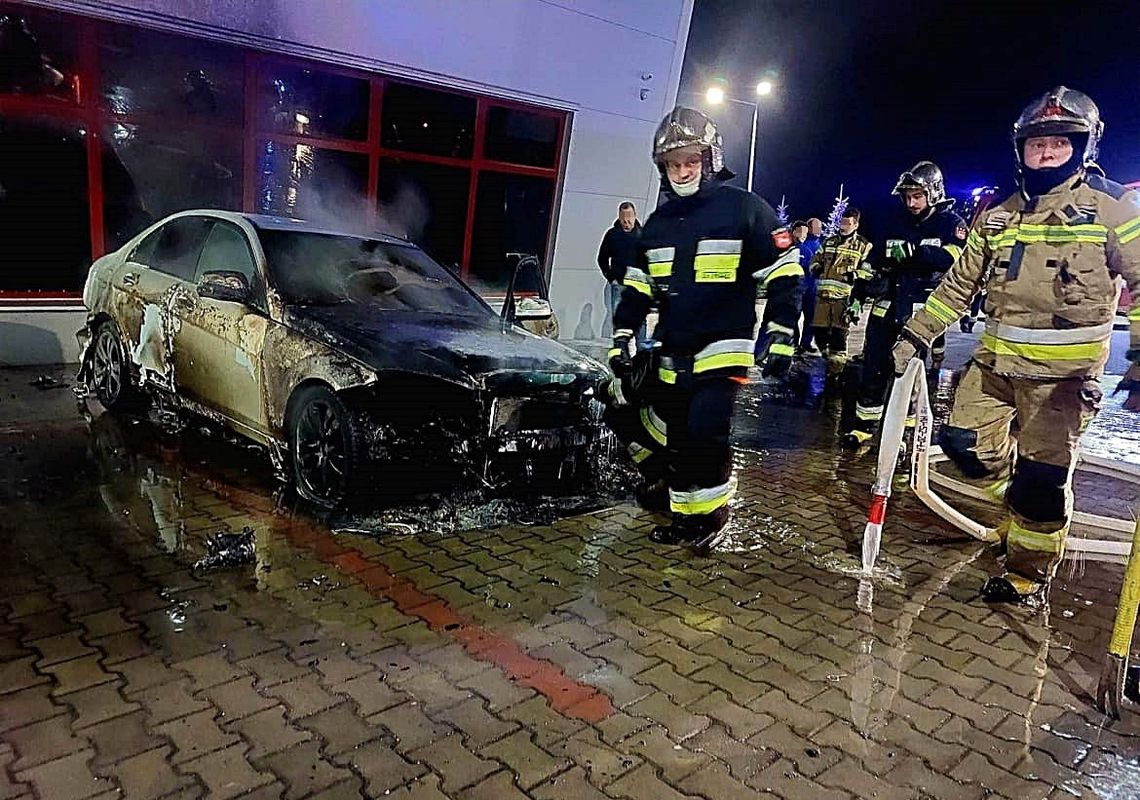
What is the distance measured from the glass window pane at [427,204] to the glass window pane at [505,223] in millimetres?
259

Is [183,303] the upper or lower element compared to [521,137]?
lower

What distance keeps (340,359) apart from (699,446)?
1939 millimetres

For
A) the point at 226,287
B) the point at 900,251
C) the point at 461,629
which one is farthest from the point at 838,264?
the point at 461,629

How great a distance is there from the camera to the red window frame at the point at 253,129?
24.7 feet

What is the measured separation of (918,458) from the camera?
469 cm

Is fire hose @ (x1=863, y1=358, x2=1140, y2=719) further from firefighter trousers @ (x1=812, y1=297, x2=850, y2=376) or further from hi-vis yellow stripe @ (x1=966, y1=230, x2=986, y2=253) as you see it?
firefighter trousers @ (x1=812, y1=297, x2=850, y2=376)

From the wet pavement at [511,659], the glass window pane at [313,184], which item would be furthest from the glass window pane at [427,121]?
the wet pavement at [511,659]

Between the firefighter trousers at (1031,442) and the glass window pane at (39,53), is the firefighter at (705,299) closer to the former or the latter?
the firefighter trousers at (1031,442)

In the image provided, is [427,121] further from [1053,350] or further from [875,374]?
[1053,350]

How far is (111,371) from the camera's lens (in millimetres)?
5996

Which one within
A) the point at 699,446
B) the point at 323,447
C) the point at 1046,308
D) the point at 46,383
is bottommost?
the point at 46,383

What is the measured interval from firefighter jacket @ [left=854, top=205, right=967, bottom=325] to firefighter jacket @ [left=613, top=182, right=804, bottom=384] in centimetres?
266

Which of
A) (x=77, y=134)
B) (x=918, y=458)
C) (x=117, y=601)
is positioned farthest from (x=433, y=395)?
(x=77, y=134)

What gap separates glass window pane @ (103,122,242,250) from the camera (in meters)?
8.03
